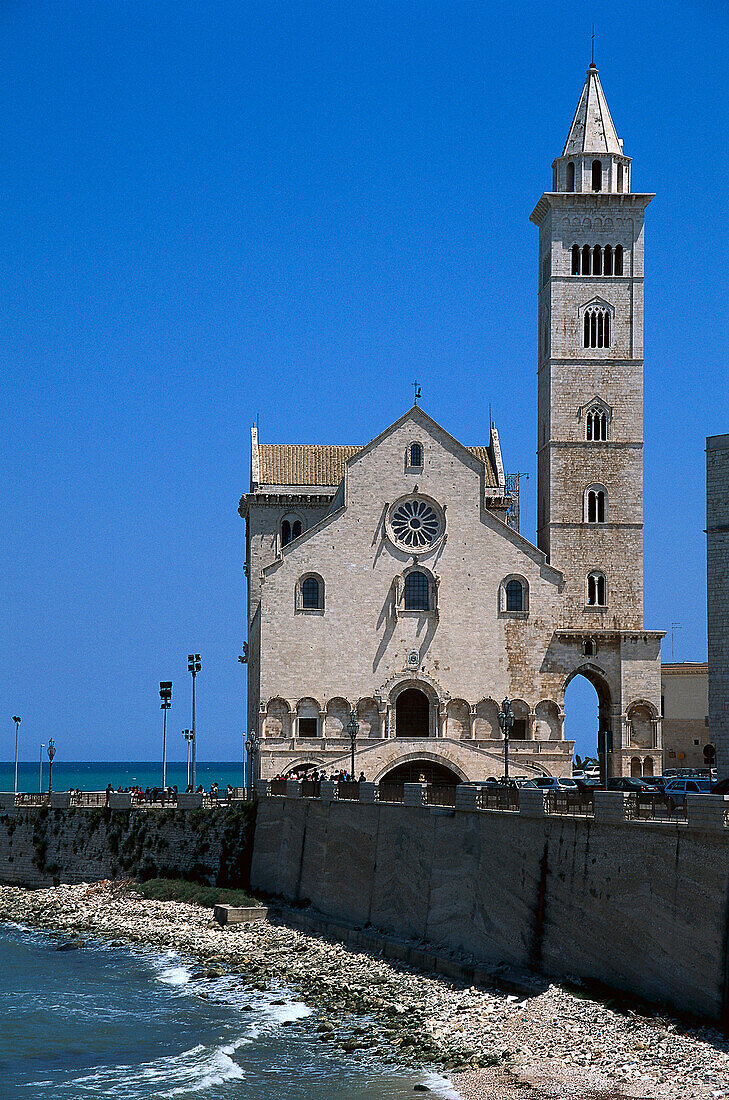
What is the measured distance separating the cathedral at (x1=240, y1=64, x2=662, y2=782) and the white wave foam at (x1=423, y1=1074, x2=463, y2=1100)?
30.7 metres

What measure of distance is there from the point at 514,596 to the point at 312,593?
8.77 meters

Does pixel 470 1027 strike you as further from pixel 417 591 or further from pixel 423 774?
pixel 417 591

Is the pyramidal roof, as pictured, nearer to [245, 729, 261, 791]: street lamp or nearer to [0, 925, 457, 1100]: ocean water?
[245, 729, 261, 791]: street lamp

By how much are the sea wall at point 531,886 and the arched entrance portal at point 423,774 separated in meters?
12.2

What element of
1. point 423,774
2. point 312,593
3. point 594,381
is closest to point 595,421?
point 594,381

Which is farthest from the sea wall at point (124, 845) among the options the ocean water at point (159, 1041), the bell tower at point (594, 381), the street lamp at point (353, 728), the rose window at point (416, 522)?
the bell tower at point (594, 381)

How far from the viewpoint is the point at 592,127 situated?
6856 cm

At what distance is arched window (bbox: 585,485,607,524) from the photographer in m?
66.2

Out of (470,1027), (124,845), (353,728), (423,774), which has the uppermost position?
(353,728)

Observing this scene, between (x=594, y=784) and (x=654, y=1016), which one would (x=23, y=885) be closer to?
(x=594, y=784)

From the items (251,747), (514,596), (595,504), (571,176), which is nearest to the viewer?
(514,596)

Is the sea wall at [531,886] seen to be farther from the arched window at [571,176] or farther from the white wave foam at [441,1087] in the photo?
the arched window at [571,176]

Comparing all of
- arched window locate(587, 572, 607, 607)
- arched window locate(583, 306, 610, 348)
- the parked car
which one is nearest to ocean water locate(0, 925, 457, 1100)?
the parked car

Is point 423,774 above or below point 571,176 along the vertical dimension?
below
